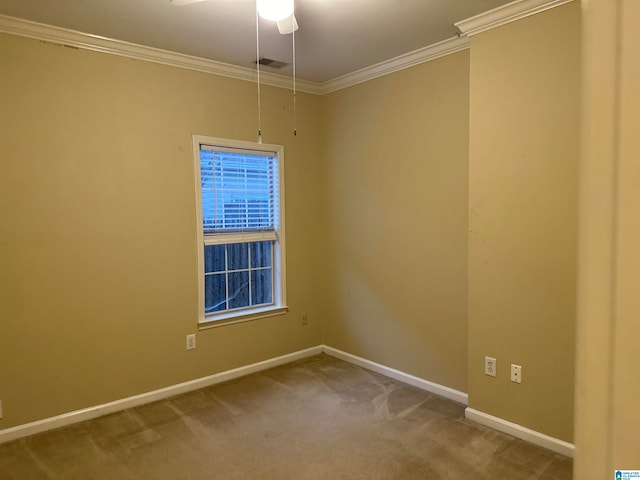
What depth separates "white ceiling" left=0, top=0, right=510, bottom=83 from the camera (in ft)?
8.09

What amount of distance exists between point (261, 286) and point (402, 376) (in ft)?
4.85

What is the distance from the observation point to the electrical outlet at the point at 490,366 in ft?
9.02

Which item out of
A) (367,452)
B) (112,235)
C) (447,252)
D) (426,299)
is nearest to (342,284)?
(426,299)

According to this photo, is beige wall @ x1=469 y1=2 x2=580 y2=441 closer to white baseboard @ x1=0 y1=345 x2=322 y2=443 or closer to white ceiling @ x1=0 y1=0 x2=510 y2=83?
white ceiling @ x1=0 y1=0 x2=510 y2=83

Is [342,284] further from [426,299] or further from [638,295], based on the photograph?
[638,295]

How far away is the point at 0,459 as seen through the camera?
249cm

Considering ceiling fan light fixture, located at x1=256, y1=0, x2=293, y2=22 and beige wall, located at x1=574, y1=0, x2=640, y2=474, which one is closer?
beige wall, located at x1=574, y1=0, x2=640, y2=474

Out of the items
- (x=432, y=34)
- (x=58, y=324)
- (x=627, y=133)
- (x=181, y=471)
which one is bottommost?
(x=181, y=471)

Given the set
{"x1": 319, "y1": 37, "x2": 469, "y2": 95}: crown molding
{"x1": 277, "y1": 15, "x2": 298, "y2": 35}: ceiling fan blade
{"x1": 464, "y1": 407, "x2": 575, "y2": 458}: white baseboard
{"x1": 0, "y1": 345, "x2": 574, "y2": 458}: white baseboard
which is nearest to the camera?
{"x1": 277, "y1": 15, "x2": 298, "y2": 35}: ceiling fan blade

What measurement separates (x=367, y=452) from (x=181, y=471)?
42.0 inches

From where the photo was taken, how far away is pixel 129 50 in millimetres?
3025

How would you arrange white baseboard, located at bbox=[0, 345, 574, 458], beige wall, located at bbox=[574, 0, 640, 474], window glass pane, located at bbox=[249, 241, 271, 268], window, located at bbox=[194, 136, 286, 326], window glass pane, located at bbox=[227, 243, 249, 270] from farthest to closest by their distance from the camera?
1. window glass pane, located at bbox=[249, 241, 271, 268]
2. window glass pane, located at bbox=[227, 243, 249, 270]
3. window, located at bbox=[194, 136, 286, 326]
4. white baseboard, located at bbox=[0, 345, 574, 458]
5. beige wall, located at bbox=[574, 0, 640, 474]

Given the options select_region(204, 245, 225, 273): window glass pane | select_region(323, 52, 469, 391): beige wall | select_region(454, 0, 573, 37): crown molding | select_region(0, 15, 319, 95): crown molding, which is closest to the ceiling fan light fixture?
select_region(454, 0, 573, 37): crown molding

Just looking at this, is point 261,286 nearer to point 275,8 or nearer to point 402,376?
point 402,376
